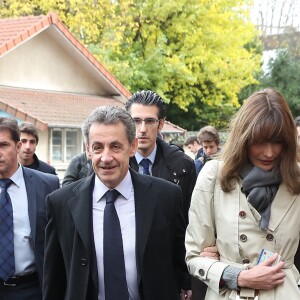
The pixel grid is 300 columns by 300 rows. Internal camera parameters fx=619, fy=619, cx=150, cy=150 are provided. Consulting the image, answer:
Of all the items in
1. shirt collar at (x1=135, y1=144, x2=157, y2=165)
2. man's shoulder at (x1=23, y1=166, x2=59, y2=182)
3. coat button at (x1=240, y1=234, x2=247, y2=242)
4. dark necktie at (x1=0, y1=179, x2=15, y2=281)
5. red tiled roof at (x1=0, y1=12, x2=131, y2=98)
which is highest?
red tiled roof at (x1=0, y1=12, x2=131, y2=98)

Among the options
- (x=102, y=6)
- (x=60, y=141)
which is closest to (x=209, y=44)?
(x=102, y=6)

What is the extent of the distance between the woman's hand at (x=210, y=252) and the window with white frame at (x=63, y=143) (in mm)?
17411

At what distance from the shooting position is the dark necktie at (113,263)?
132 inches

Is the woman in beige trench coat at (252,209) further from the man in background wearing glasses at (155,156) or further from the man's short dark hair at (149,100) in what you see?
the man's short dark hair at (149,100)

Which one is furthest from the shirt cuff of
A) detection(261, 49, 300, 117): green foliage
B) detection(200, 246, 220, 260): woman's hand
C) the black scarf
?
detection(261, 49, 300, 117): green foliage

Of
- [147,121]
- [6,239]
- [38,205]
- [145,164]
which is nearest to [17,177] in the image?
[38,205]

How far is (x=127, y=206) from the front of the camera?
3.57 metres

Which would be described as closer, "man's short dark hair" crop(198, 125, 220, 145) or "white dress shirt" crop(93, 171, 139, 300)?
"white dress shirt" crop(93, 171, 139, 300)

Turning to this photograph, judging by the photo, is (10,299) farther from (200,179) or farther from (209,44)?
(209,44)

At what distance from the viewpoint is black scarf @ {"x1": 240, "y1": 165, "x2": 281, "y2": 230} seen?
3164 millimetres

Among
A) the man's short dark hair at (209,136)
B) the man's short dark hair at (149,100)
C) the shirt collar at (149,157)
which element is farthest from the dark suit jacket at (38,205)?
the man's short dark hair at (209,136)

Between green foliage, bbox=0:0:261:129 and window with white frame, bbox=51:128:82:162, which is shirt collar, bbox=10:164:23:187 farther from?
green foliage, bbox=0:0:261:129

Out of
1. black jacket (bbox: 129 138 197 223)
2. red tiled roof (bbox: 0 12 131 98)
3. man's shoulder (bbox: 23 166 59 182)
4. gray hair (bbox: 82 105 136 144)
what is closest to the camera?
gray hair (bbox: 82 105 136 144)

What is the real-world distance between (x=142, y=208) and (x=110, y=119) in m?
0.54
